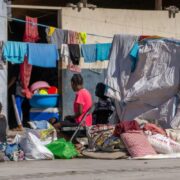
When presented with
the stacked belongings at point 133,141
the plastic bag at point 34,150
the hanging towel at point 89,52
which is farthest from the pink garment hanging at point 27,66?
the plastic bag at point 34,150

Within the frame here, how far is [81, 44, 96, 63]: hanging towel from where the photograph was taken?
1416 centimetres

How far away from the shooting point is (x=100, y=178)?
878 cm

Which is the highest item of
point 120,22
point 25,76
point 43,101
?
point 120,22

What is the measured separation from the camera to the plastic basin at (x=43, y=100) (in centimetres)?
1517

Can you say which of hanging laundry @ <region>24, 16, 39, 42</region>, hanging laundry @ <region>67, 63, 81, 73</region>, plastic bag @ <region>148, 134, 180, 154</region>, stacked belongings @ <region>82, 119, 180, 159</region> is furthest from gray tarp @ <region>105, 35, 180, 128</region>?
hanging laundry @ <region>24, 16, 39, 42</region>

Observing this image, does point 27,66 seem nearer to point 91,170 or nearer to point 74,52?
point 74,52

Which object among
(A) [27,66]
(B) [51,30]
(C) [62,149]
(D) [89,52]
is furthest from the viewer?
(A) [27,66]

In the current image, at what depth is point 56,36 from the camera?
45.3ft

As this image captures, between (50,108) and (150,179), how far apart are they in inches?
276

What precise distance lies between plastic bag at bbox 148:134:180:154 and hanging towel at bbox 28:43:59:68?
10.6 ft

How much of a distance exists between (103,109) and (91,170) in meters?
3.22

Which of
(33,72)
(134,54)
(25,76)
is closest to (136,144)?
(134,54)

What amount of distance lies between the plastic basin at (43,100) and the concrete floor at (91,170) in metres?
4.27

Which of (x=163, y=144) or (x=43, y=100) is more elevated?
(x=43, y=100)
